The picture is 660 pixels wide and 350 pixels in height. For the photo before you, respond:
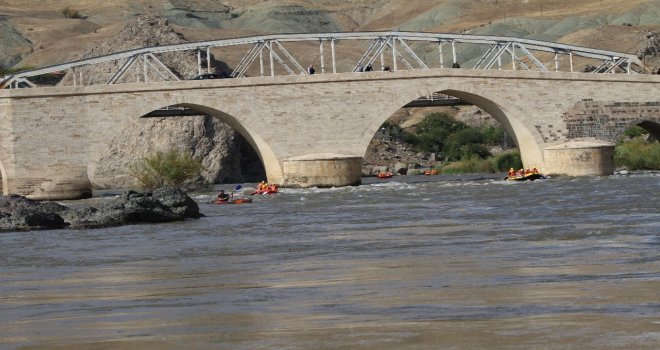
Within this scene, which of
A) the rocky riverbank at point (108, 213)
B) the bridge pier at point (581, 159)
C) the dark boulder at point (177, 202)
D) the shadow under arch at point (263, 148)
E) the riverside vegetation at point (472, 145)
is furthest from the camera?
the riverside vegetation at point (472, 145)

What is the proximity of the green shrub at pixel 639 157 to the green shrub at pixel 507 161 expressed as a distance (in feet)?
22.2

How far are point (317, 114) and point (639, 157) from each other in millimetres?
17343

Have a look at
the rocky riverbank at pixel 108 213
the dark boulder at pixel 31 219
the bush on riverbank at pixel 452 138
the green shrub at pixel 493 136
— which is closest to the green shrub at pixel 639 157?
the bush on riverbank at pixel 452 138

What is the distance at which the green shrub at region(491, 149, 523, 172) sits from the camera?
260 feet

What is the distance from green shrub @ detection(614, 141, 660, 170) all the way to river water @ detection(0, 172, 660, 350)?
114 ft

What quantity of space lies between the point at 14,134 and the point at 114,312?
4603 cm

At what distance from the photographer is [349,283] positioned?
1873 cm

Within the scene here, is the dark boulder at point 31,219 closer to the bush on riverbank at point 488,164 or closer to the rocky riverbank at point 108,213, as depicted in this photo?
the rocky riverbank at point 108,213

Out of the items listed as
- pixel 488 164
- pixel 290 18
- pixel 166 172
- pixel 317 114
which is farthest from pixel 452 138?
pixel 290 18

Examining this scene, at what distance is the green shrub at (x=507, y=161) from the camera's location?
79.2 metres

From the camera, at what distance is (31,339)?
47.3 ft

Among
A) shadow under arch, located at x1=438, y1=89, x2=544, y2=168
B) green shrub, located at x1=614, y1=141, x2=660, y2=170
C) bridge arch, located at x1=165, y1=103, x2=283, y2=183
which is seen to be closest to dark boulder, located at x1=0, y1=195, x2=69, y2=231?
bridge arch, located at x1=165, y1=103, x2=283, y2=183

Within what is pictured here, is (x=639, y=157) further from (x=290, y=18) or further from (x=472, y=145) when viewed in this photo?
(x=290, y=18)

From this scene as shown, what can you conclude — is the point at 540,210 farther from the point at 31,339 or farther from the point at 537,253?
the point at 31,339
